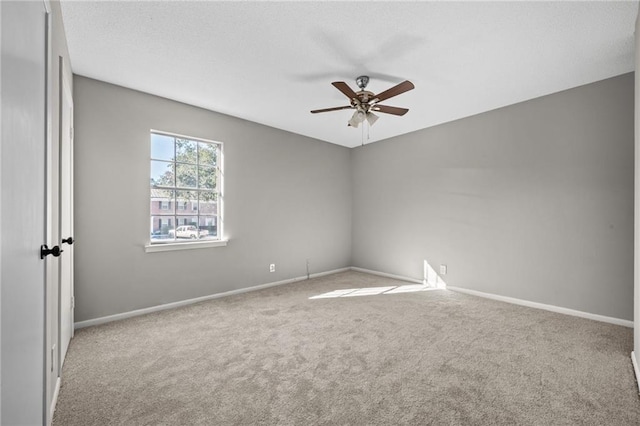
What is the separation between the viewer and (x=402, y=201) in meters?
5.01

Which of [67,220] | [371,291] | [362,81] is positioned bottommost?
[371,291]

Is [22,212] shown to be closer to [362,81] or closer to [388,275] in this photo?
[362,81]

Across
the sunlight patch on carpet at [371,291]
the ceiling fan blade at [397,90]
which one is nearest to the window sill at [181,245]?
the sunlight patch on carpet at [371,291]

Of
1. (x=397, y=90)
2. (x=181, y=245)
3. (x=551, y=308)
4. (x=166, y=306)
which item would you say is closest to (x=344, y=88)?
(x=397, y=90)

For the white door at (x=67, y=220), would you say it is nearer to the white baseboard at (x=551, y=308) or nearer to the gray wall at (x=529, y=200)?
the gray wall at (x=529, y=200)

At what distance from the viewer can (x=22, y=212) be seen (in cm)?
100

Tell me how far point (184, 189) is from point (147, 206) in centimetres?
48

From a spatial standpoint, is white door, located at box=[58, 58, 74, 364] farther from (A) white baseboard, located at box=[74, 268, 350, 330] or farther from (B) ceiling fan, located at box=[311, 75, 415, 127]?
(B) ceiling fan, located at box=[311, 75, 415, 127]

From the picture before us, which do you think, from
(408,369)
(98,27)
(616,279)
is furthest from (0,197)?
(616,279)

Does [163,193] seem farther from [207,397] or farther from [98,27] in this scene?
[207,397]

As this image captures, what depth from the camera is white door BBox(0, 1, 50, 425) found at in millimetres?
842

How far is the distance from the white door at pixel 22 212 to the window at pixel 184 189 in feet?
7.50

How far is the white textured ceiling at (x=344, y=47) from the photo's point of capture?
2074mm

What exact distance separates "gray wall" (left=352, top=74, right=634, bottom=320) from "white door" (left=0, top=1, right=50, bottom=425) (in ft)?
14.5
